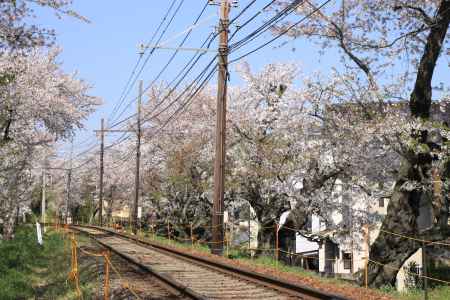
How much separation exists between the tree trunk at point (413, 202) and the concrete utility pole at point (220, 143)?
6.88 m

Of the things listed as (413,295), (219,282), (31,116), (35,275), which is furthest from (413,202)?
(31,116)

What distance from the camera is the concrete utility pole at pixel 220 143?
2450cm

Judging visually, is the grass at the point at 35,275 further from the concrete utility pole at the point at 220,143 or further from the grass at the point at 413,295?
the grass at the point at 413,295

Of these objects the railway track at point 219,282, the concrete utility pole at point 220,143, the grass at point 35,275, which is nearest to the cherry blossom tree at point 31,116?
the grass at point 35,275

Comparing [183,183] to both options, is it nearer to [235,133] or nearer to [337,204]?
[235,133]

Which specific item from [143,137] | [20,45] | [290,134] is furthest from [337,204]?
[143,137]

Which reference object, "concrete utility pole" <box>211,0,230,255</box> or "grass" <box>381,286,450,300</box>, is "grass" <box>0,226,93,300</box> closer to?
"concrete utility pole" <box>211,0,230,255</box>

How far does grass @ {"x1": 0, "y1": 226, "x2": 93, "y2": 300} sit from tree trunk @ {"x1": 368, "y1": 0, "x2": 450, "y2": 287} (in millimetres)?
8849

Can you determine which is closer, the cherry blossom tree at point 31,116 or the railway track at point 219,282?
the railway track at point 219,282

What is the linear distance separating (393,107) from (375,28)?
2.68m

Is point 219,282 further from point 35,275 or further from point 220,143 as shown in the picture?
point 220,143

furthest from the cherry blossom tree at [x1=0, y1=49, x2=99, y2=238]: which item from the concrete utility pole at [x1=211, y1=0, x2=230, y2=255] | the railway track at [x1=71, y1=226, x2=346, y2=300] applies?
the railway track at [x1=71, y1=226, x2=346, y2=300]

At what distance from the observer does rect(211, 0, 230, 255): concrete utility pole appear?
2450cm

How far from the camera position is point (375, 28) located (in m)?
20.4
